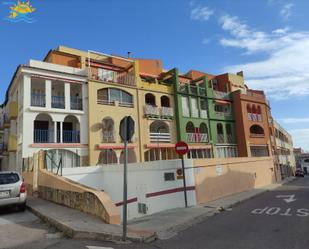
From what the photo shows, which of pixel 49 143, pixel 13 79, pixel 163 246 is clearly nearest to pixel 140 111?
pixel 49 143

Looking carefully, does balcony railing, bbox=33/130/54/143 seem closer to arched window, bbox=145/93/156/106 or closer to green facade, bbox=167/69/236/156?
arched window, bbox=145/93/156/106

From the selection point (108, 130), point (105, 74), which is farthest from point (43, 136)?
point (105, 74)

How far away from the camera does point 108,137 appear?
24.6m

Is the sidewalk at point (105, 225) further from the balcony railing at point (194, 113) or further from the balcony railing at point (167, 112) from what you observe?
the balcony railing at point (194, 113)

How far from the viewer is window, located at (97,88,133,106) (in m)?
25.4

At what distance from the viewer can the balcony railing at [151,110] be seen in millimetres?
27431

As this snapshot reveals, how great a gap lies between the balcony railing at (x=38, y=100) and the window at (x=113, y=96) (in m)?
4.77

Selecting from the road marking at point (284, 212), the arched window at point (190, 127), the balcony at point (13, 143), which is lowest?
the road marking at point (284, 212)

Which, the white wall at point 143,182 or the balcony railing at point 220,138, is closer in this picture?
the white wall at point 143,182

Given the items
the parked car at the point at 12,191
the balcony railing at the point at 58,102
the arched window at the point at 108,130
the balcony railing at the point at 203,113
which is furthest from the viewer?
the balcony railing at the point at 203,113

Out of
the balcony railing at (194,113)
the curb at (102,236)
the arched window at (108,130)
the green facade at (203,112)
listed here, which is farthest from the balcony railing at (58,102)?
the curb at (102,236)

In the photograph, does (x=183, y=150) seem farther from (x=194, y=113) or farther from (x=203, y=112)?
(x=203, y=112)

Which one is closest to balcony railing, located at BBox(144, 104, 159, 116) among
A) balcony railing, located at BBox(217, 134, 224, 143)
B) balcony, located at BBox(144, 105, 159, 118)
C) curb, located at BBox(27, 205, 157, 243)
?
balcony, located at BBox(144, 105, 159, 118)

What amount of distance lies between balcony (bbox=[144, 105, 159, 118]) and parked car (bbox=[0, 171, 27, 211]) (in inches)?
683
